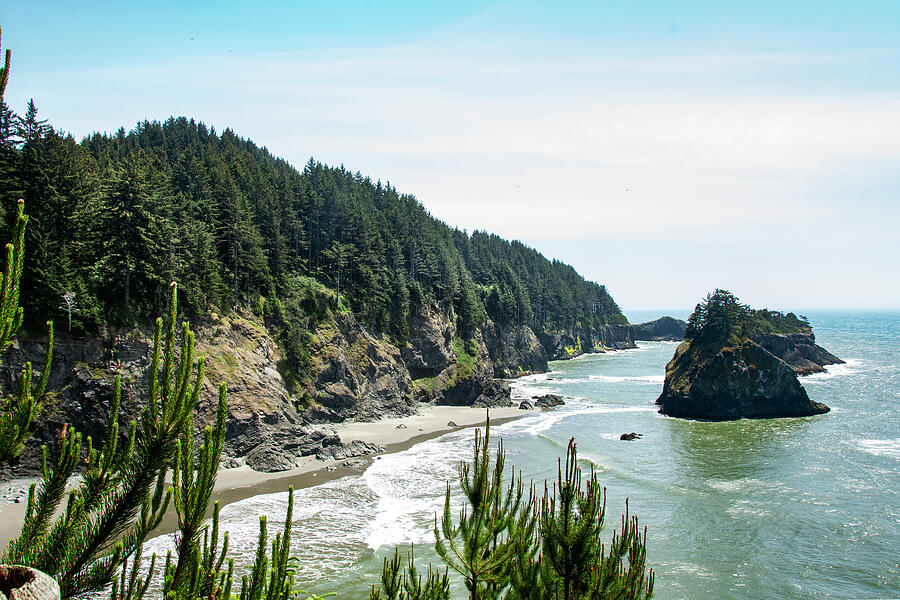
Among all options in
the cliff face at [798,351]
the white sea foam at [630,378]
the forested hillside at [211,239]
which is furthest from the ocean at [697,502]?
the cliff face at [798,351]

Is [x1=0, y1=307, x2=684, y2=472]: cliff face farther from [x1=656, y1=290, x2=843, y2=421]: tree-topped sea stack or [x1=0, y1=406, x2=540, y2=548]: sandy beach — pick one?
[x1=656, y1=290, x2=843, y2=421]: tree-topped sea stack

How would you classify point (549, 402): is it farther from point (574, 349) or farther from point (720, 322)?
point (574, 349)

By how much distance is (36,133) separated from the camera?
40.2 m

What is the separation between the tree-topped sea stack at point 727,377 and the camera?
217 ft

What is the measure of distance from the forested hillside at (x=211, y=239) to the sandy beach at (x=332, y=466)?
1196cm

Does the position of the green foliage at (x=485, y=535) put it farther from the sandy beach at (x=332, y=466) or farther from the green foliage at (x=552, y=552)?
the sandy beach at (x=332, y=466)

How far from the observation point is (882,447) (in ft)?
167

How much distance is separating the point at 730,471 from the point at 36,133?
2351 inches

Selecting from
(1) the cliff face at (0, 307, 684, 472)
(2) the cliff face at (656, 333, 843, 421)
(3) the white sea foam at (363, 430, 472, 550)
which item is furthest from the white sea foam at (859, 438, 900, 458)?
(1) the cliff face at (0, 307, 684, 472)

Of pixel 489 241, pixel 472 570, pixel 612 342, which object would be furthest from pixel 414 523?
pixel 612 342

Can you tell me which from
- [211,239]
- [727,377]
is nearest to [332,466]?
[211,239]

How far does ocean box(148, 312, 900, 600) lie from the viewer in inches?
1085

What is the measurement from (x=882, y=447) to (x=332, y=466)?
5014 cm

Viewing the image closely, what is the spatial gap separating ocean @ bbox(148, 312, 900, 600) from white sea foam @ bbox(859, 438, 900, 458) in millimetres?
96
